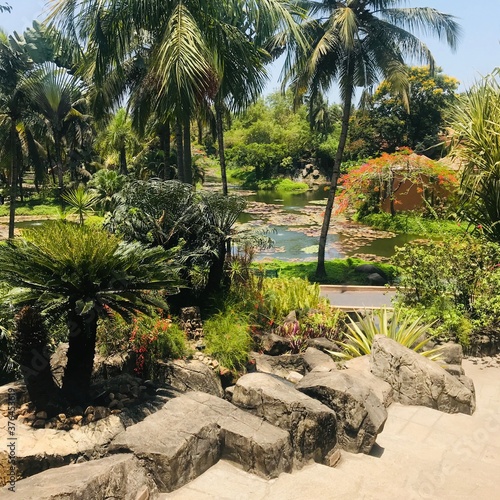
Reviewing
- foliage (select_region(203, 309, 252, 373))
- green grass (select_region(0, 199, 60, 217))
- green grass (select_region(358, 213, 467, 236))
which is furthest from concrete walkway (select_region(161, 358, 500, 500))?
green grass (select_region(0, 199, 60, 217))

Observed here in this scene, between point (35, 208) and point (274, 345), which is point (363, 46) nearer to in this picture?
point (274, 345)

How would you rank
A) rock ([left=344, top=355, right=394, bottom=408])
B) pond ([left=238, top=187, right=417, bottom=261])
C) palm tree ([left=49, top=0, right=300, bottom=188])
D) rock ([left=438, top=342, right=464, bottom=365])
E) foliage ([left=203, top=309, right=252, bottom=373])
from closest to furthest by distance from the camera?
1. rock ([left=344, top=355, right=394, bottom=408])
2. foliage ([left=203, top=309, right=252, bottom=373])
3. rock ([left=438, top=342, right=464, bottom=365])
4. palm tree ([left=49, top=0, right=300, bottom=188])
5. pond ([left=238, top=187, right=417, bottom=261])

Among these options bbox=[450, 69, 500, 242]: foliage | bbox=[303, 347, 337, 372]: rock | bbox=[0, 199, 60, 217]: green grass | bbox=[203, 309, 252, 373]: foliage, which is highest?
bbox=[450, 69, 500, 242]: foliage

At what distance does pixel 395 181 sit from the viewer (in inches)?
1029

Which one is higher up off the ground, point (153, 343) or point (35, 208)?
point (35, 208)

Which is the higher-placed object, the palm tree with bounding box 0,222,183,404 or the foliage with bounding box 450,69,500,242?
the foliage with bounding box 450,69,500,242

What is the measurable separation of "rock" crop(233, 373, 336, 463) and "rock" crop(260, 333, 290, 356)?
2.72 metres

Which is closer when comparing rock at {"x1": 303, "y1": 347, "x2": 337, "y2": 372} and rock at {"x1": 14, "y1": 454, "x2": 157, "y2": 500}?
rock at {"x1": 14, "y1": 454, "x2": 157, "y2": 500}

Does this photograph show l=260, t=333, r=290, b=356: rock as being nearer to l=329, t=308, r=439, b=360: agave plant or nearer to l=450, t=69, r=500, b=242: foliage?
l=329, t=308, r=439, b=360: agave plant

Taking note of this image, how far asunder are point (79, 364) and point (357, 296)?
8274mm

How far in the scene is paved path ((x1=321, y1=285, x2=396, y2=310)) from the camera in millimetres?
11384

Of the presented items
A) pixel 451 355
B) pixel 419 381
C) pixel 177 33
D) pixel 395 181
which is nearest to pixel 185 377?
pixel 419 381

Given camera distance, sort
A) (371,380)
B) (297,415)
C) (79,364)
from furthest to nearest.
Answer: (371,380) < (297,415) < (79,364)

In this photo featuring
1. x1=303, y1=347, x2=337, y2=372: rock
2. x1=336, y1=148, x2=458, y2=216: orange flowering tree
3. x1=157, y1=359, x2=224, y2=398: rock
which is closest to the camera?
x1=157, y1=359, x2=224, y2=398: rock
